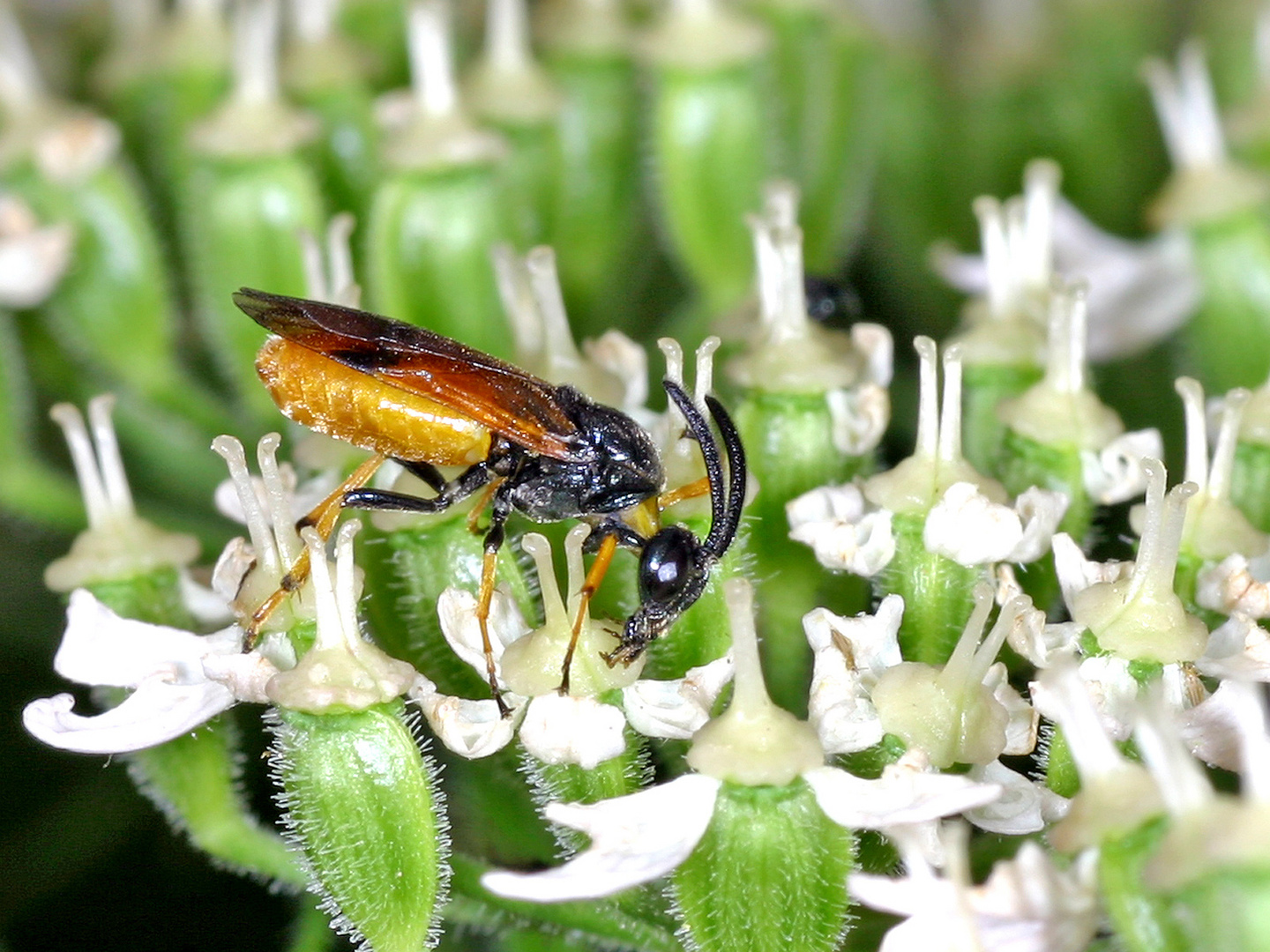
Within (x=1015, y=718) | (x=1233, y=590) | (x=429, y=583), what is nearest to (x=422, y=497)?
(x=429, y=583)

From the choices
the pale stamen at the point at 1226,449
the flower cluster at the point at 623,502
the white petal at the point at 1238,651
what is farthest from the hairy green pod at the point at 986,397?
the white petal at the point at 1238,651

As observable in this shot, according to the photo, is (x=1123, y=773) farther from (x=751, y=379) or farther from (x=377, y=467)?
(x=377, y=467)

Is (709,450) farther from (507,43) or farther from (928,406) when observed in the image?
(507,43)

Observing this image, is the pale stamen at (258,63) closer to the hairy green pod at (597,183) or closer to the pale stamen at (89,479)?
the hairy green pod at (597,183)

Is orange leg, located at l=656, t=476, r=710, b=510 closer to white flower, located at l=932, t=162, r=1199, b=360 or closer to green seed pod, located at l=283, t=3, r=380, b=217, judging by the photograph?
white flower, located at l=932, t=162, r=1199, b=360

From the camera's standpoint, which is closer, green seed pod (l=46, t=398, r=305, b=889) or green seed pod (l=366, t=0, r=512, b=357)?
green seed pod (l=46, t=398, r=305, b=889)

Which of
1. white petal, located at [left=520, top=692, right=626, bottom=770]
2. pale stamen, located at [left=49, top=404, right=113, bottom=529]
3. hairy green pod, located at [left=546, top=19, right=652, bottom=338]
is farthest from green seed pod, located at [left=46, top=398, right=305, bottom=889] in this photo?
hairy green pod, located at [left=546, top=19, right=652, bottom=338]
